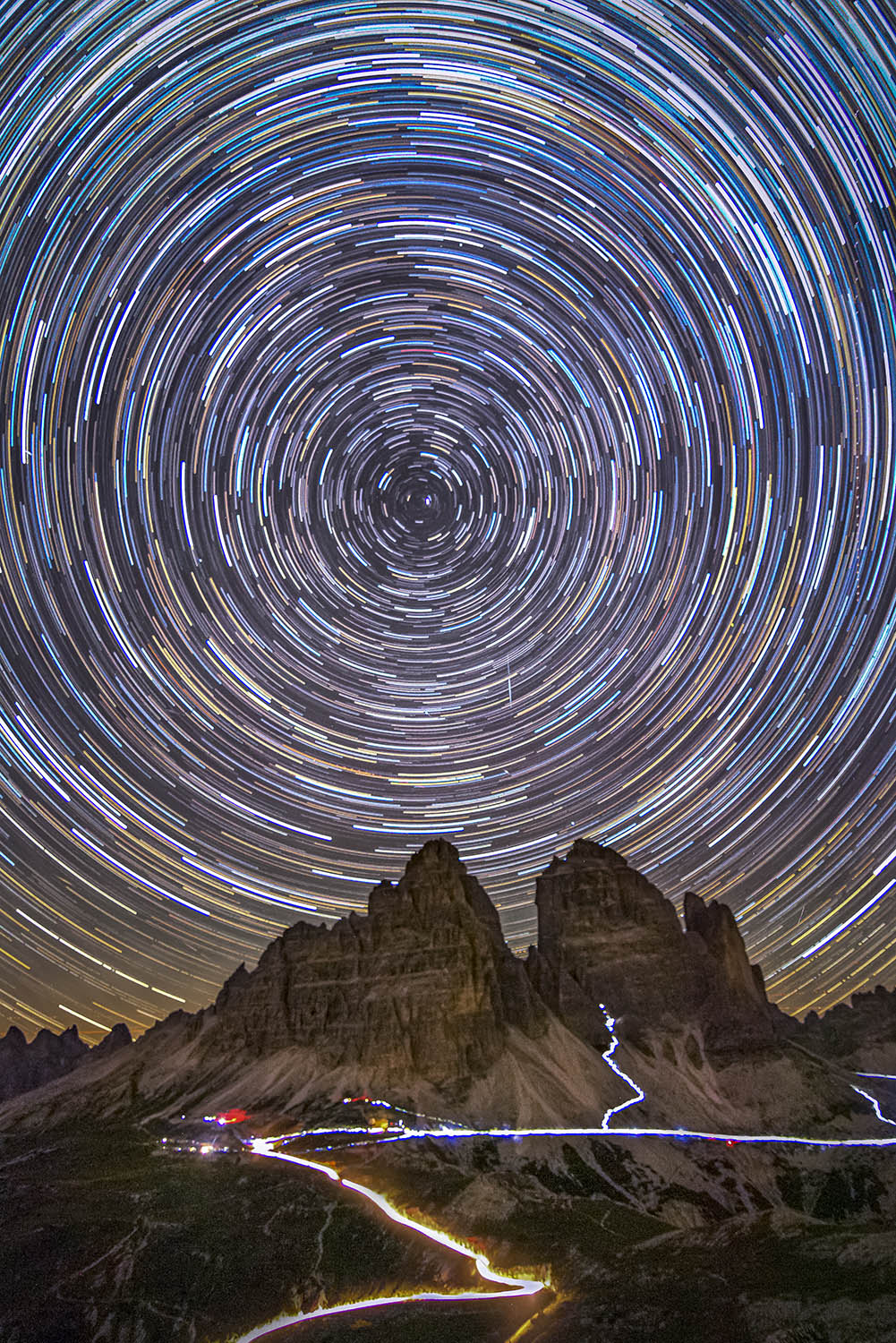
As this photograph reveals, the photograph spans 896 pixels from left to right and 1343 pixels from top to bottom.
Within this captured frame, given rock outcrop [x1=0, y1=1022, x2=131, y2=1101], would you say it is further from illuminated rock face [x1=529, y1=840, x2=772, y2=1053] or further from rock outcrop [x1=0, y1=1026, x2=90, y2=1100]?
illuminated rock face [x1=529, y1=840, x2=772, y2=1053]

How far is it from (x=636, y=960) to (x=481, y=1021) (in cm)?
4134

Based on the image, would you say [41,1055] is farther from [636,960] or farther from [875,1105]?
[875,1105]

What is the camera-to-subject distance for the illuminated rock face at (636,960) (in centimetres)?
13950

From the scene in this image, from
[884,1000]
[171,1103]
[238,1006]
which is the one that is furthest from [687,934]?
[171,1103]

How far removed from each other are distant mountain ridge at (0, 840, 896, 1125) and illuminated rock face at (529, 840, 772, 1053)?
321 mm

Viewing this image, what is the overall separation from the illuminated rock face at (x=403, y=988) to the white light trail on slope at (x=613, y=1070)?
12867 mm

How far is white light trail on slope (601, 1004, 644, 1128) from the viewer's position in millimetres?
109844

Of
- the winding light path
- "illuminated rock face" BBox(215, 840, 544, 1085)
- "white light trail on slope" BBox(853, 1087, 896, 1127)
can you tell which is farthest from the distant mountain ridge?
"white light trail on slope" BBox(853, 1087, 896, 1127)

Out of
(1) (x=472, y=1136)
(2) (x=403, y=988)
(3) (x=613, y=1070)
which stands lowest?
(1) (x=472, y=1136)

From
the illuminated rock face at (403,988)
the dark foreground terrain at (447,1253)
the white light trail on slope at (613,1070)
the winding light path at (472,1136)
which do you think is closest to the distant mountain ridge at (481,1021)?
the illuminated rock face at (403,988)

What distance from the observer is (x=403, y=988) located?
429 feet

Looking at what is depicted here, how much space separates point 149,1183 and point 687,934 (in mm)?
110351

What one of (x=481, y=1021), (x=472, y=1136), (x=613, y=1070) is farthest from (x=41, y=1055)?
(x=613, y=1070)

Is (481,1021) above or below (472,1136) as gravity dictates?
above
